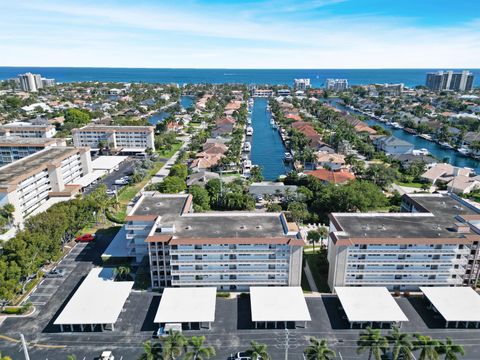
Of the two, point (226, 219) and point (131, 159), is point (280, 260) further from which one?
point (131, 159)

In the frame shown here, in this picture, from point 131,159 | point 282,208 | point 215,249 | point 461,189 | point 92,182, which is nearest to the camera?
point 215,249

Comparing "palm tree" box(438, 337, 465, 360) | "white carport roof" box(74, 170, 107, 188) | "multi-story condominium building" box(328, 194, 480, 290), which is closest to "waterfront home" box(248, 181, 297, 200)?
"multi-story condominium building" box(328, 194, 480, 290)

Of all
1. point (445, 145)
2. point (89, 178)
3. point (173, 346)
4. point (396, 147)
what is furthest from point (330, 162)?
point (173, 346)

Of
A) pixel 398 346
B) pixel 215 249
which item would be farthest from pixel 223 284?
pixel 398 346

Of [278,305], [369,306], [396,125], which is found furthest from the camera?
[396,125]

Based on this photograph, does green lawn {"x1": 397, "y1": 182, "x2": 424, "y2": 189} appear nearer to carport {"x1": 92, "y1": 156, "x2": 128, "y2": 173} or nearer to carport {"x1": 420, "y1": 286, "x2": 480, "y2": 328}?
carport {"x1": 420, "y1": 286, "x2": 480, "y2": 328}

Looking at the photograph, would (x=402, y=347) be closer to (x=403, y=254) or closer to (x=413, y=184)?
(x=403, y=254)
